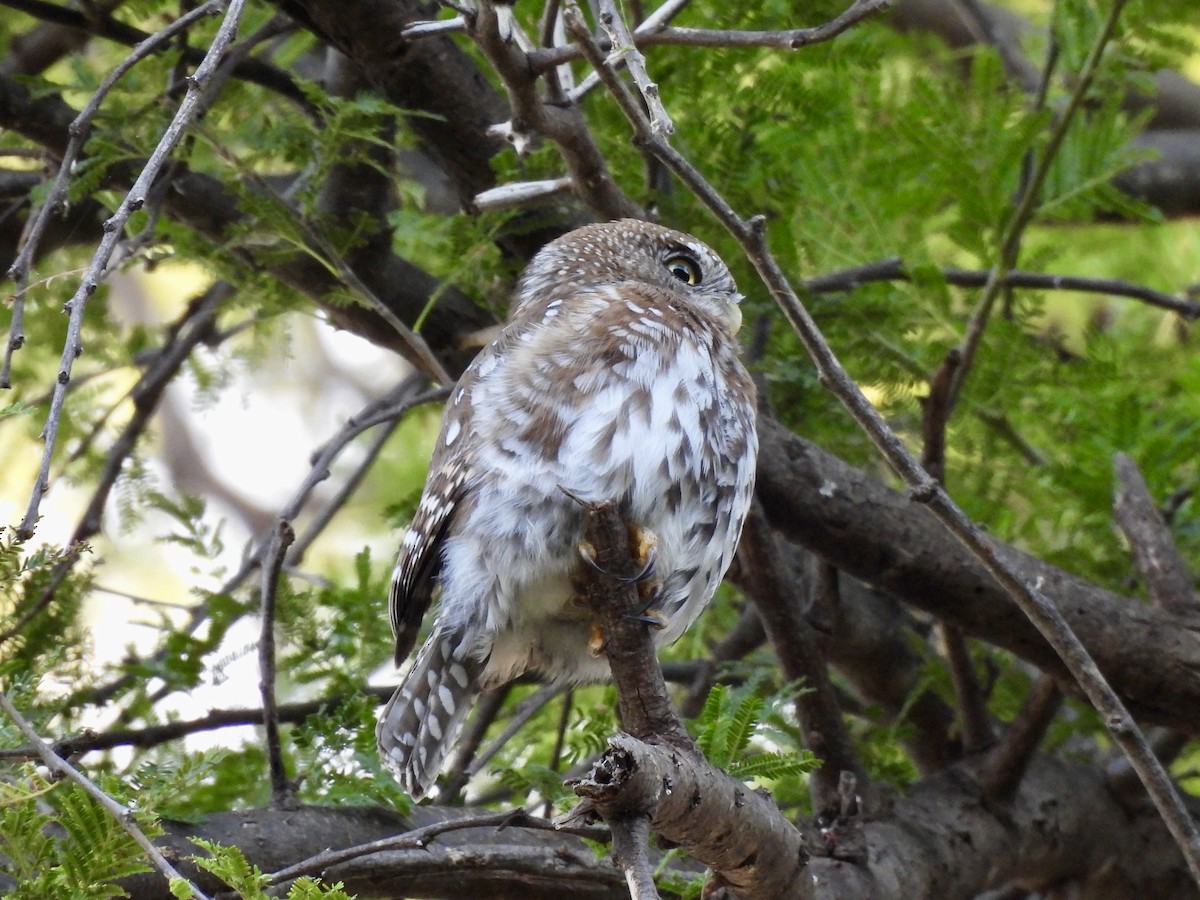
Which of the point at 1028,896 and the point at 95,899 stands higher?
the point at 1028,896

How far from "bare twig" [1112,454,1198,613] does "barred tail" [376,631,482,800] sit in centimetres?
186

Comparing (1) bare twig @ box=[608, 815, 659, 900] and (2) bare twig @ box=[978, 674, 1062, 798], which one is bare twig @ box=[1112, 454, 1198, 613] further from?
(1) bare twig @ box=[608, 815, 659, 900]

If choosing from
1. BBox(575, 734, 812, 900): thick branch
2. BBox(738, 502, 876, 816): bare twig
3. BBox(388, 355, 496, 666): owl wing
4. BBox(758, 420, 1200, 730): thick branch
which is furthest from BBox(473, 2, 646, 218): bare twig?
BBox(575, 734, 812, 900): thick branch

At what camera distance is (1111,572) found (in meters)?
4.29

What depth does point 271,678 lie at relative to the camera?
117 inches

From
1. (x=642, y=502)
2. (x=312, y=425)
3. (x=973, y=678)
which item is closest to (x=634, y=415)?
(x=642, y=502)

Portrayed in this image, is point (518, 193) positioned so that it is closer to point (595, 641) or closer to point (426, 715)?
point (595, 641)

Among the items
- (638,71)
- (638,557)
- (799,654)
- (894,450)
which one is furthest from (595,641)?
(638,71)

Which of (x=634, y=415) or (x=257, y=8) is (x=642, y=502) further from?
(x=257, y=8)

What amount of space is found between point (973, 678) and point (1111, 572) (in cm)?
64

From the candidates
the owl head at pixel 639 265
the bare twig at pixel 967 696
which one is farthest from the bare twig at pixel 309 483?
the bare twig at pixel 967 696

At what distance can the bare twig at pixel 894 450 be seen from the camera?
2.17 m

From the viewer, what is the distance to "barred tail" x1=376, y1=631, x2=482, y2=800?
9.77 feet

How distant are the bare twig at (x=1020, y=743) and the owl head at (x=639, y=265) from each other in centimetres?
134
